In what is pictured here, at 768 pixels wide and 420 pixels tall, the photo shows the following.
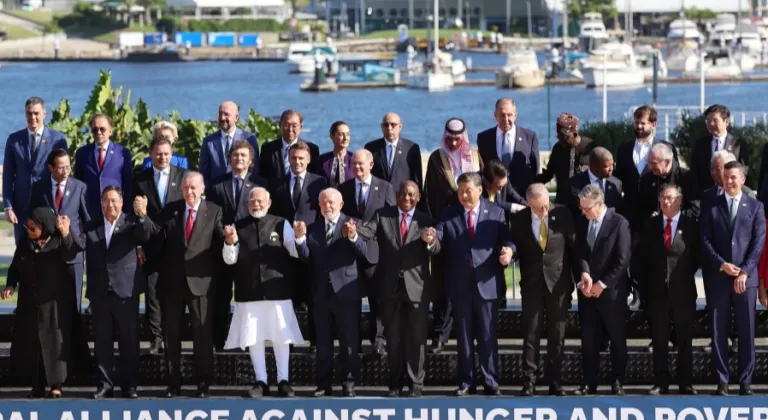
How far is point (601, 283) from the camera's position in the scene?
11156 mm

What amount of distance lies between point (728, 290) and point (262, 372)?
134 inches

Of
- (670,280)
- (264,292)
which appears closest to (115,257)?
(264,292)

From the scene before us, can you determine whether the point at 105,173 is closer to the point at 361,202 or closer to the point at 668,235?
the point at 361,202

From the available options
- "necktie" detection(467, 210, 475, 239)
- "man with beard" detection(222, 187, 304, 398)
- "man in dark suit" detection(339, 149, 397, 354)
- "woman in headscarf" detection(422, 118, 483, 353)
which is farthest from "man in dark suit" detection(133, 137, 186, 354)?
"necktie" detection(467, 210, 475, 239)

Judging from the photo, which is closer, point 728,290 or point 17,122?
point 728,290

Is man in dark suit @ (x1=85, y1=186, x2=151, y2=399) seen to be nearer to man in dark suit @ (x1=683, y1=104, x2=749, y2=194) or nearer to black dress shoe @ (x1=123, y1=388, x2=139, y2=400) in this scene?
black dress shoe @ (x1=123, y1=388, x2=139, y2=400)

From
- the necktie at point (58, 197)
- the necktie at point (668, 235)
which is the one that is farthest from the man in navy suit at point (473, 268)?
the necktie at point (58, 197)

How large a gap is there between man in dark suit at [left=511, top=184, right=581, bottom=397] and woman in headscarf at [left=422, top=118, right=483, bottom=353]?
65 centimetres

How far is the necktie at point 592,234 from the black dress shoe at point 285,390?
7.83ft

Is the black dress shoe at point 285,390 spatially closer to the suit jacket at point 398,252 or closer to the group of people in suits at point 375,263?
the group of people in suits at point 375,263

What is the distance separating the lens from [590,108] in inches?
3103

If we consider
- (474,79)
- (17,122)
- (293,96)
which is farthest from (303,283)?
(474,79)

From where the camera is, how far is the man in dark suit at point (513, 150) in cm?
1226

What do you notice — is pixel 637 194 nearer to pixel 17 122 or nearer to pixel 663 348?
pixel 663 348
